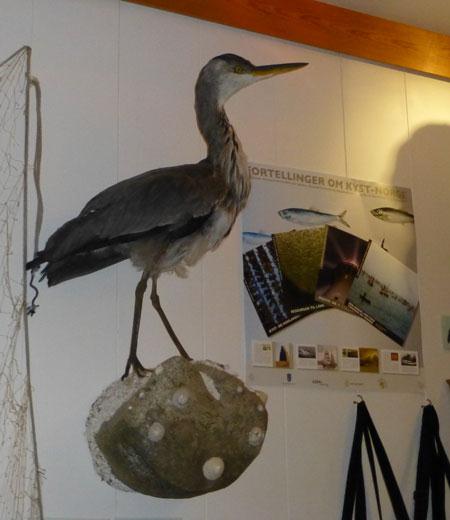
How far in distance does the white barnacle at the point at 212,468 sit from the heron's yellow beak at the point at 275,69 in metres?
0.85

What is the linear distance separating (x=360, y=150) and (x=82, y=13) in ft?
2.38

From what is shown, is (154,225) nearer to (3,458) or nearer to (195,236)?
(195,236)

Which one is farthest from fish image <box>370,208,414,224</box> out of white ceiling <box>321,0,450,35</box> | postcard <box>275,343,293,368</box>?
white ceiling <box>321,0,450,35</box>

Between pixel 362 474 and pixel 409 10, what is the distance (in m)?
1.15

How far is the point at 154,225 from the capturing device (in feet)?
5.00

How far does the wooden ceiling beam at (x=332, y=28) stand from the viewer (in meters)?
1.76

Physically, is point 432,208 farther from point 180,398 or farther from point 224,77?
point 180,398

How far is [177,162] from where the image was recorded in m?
1.63

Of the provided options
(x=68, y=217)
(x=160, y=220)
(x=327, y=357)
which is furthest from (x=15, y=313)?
(x=327, y=357)

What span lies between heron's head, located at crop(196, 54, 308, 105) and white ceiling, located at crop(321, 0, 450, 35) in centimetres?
37

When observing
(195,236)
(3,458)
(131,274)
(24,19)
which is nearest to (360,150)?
(195,236)

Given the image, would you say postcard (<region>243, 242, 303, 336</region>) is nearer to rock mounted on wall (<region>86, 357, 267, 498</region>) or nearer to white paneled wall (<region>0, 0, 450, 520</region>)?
white paneled wall (<region>0, 0, 450, 520</region>)

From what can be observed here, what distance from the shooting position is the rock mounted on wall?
53.7 inches

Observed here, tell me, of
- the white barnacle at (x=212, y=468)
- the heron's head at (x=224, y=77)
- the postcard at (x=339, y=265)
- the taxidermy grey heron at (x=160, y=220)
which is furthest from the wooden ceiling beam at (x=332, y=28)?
the white barnacle at (x=212, y=468)
